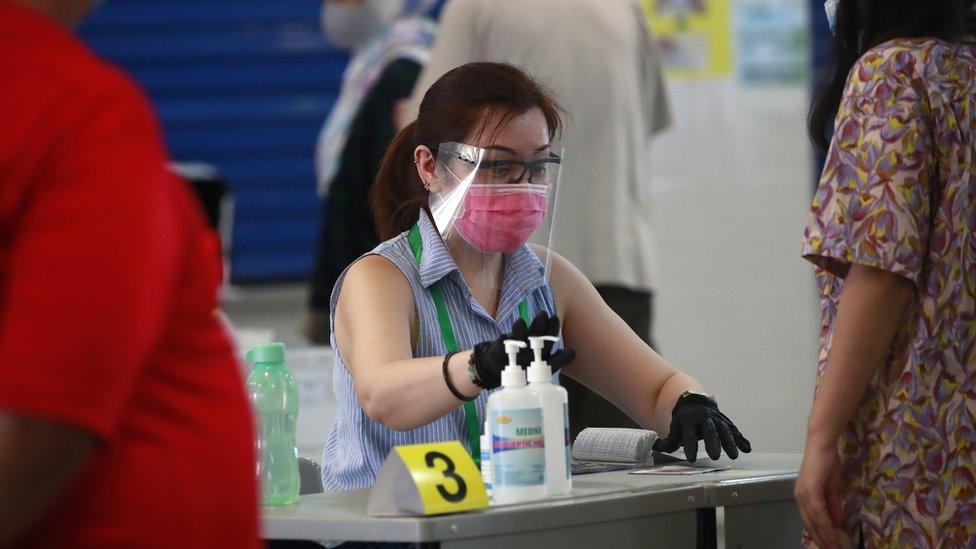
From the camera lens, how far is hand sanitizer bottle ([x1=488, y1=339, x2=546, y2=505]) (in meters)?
1.69

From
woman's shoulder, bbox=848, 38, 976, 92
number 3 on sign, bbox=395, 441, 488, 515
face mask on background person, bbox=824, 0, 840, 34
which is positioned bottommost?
number 3 on sign, bbox=395, 441, 488, 515

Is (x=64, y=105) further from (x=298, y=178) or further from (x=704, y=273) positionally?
(x=298, y=178)

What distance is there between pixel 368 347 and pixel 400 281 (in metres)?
0.15

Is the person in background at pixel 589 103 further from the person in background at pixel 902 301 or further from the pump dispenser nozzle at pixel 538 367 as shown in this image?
the person in background at pixel 902 301

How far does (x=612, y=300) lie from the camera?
3.27 meters

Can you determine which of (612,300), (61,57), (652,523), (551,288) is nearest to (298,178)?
(612,300)

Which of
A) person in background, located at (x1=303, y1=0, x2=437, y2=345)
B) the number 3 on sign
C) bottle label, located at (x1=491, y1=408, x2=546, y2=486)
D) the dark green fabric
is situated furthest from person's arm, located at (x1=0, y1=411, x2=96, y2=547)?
the dark green fabric

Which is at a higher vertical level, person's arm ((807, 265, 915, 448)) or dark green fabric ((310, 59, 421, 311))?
dark green fabric ((310, 59, 421, 311))

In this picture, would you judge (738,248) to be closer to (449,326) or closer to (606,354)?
(606,354)

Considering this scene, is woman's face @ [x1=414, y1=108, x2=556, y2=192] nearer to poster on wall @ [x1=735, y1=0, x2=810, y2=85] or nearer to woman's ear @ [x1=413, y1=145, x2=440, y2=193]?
woman's ear @ [x1=413, y1=145, x2=440, y2=193]

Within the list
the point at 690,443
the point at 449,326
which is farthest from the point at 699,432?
the point at 449,326

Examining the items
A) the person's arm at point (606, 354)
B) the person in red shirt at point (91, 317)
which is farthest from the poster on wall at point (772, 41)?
the person in red shirt at point (91, 317)

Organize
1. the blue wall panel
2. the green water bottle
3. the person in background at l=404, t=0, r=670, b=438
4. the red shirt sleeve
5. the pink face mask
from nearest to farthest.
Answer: the red shirt sleeve, the green water bottle, the pink face mask, the person in background at l=404, t=0, r=670, b=438, the blue wall panel

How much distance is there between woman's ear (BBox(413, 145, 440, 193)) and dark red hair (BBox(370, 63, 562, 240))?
0.01m
